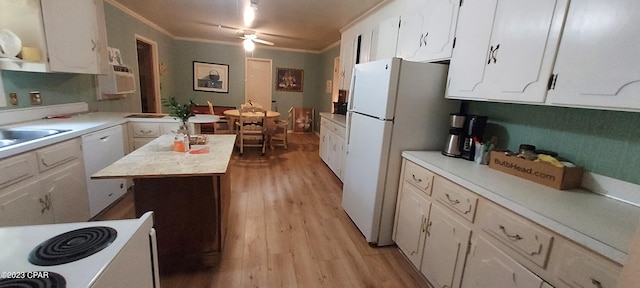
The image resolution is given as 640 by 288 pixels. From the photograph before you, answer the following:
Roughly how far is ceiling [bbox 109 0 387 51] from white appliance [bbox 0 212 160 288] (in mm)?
3076

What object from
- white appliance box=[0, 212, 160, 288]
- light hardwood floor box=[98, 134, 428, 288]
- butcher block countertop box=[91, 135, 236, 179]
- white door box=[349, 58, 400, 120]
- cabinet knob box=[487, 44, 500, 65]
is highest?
cabinet knob box=[487, 44, 500, 65]

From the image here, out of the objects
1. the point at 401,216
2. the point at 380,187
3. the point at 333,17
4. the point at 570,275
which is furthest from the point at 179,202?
the point at 333,17

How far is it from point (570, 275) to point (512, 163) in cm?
74

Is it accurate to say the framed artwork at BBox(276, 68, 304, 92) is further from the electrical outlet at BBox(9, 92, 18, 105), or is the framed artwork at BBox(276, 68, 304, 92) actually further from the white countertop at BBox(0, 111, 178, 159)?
the electrical outlet at BBox(9, 92, 18, 105)

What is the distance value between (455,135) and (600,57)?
0.90m

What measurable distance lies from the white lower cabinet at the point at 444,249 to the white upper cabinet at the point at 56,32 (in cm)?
315

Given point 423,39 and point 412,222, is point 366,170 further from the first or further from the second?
point 423,39

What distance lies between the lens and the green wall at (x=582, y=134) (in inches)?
48.8

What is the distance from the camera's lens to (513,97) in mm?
1444

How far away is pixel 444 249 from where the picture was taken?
5.20ft

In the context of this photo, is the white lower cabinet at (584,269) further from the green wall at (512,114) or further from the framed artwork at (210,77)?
the framed artwork at (210,77)

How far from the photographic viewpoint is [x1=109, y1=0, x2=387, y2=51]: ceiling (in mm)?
3279

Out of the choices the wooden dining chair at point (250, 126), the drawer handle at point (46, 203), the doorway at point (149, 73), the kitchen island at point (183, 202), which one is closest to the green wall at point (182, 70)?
the doorway at point (149, 73)

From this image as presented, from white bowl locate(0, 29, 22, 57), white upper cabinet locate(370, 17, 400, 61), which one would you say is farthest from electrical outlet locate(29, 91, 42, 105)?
white upper cabinet locate(370, 17, 400, 61)
